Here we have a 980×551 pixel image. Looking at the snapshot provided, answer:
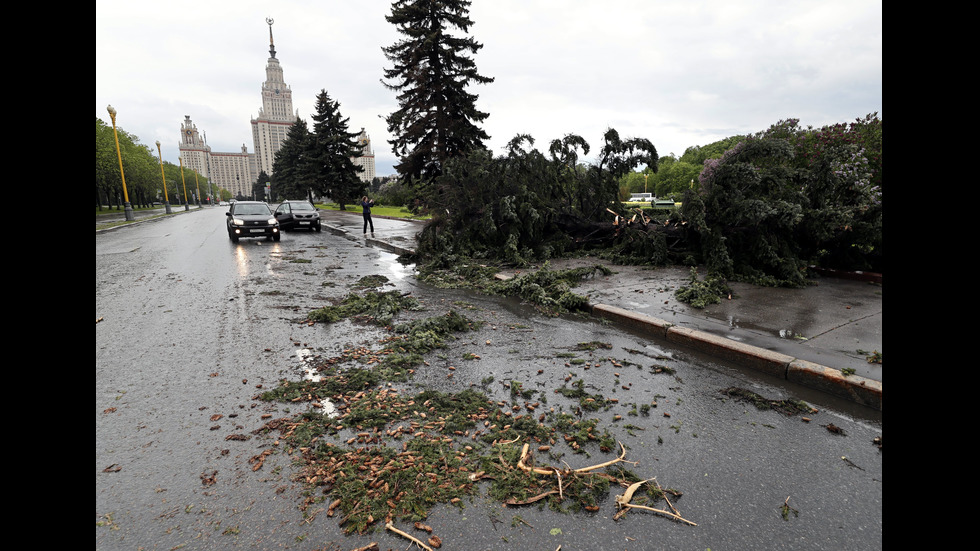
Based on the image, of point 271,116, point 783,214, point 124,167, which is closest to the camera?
point 783,214

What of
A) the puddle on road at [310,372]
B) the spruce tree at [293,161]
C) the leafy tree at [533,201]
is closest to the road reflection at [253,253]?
the leafy tree at [533,201]

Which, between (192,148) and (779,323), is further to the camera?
(192,148)

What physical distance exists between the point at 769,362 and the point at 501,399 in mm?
2825

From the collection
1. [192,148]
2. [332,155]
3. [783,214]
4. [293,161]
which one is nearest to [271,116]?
[192,148]

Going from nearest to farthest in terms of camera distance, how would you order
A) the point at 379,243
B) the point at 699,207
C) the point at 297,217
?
the point at 699,207, the point at 379,243, the point at 297,217

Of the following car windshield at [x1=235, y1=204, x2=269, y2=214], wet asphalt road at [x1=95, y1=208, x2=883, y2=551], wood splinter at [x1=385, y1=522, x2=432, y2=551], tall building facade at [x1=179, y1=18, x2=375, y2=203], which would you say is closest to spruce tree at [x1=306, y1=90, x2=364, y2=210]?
car windshield at [x1=235, y1=204, x2=269, y2=214]

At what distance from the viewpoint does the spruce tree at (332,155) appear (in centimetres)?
4672

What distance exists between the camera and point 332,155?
154 feet

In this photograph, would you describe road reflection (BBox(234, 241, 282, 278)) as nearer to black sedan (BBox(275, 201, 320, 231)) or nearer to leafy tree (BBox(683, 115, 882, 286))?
black sedan (BBox(275, 201, 320, 231))

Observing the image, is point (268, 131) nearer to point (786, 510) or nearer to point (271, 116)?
point (271, 116)

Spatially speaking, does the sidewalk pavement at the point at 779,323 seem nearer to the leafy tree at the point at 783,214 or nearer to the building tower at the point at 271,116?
the leafy tree at the point at 783,214

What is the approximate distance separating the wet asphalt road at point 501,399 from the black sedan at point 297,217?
1723cm

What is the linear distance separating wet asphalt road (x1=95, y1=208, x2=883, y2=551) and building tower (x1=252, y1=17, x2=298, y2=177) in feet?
610
